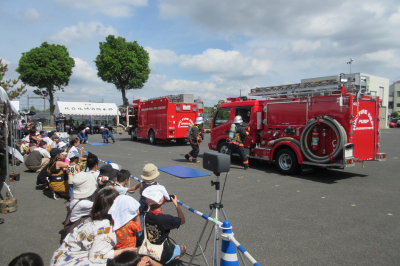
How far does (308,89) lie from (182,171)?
4.86 m

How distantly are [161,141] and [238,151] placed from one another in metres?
11.7

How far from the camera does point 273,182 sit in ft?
25.5

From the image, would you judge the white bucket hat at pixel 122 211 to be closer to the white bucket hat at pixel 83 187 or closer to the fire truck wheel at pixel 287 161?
the white bucket hat at pixel 83 187

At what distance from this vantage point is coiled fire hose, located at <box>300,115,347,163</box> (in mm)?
7331

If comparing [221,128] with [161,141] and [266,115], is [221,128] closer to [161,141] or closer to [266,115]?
[266,115]

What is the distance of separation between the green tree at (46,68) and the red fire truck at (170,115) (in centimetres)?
2086

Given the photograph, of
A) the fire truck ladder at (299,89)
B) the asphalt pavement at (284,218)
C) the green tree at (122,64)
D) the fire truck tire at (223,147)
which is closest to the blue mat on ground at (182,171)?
the asphalt pavement at (284,218)

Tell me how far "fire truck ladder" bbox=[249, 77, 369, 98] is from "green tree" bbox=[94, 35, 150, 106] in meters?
28.4

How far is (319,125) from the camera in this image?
315 inches

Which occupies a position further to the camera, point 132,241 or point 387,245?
point 387,245

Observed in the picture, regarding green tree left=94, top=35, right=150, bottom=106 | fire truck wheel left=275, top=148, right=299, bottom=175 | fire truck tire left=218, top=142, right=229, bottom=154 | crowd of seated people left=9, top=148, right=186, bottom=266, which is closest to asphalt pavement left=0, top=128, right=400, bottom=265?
fire truck wheel left=275, top=148, right=299, bottom=175

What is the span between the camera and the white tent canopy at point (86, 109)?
27.8 meters

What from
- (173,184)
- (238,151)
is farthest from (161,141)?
(173,184)

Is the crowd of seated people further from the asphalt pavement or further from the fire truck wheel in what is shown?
the fire truck wheel
